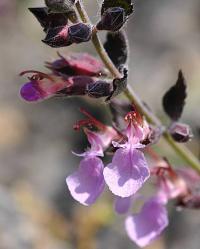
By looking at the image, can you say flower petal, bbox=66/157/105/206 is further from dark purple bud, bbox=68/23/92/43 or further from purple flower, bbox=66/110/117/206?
dark purple bud, bbox=68/23/92/43

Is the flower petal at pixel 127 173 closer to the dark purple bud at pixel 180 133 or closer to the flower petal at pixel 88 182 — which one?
the flower petal at pixel 88 182

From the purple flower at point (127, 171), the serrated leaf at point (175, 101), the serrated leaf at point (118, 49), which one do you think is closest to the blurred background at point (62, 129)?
the serrated leaf at point (175, 101)

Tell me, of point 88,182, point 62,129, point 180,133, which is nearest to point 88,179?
point 88,182

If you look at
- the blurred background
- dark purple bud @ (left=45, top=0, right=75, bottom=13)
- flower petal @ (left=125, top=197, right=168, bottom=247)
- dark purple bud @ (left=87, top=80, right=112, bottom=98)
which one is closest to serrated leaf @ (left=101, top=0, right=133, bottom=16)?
dark purple bud @ (left=45, top=0, right=75, bottom=13)

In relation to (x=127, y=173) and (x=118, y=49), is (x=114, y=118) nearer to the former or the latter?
(x=118, y=49)

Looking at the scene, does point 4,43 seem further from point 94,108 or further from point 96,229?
point 96,229

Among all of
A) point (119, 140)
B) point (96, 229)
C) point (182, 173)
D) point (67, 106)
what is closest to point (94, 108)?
point (67, 106)
